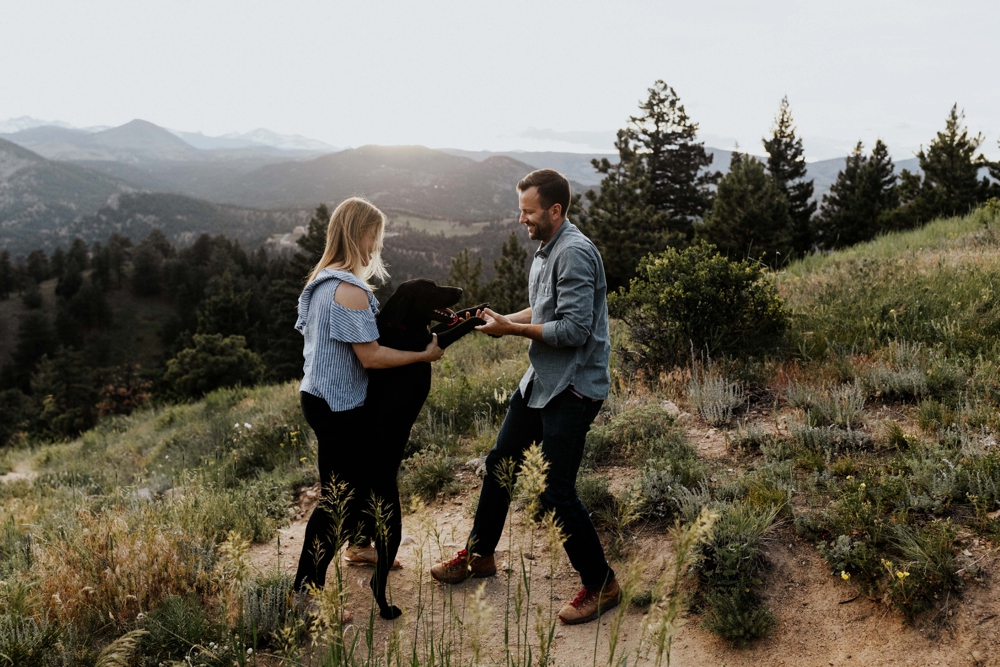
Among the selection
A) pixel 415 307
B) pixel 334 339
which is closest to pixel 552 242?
pixel 415 307

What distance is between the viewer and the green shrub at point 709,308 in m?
5.93

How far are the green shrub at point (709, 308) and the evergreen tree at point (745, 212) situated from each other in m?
23.8

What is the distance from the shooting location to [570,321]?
279 cm

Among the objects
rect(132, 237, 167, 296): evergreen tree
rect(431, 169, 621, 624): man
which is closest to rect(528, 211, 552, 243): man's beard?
rect(431, 169, 621, 624): man

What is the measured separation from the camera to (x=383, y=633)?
3.10 metres

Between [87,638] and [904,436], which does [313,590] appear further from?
[904,436]

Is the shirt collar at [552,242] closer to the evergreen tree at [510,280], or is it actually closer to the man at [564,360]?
the man at [564,360]

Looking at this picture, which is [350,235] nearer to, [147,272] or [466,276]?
[466,276]

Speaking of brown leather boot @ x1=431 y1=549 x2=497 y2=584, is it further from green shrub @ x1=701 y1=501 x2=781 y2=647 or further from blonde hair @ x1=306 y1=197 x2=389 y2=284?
blonde hair @ x1=306 y1=197 x2=389 y2=284

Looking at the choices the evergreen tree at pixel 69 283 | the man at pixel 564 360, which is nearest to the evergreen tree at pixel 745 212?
the man at pixel 564 360

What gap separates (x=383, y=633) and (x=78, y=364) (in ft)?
223

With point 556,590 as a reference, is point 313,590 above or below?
above

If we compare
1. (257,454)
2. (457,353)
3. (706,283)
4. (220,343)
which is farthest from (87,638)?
(220,343)

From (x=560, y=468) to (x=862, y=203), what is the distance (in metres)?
44.6
